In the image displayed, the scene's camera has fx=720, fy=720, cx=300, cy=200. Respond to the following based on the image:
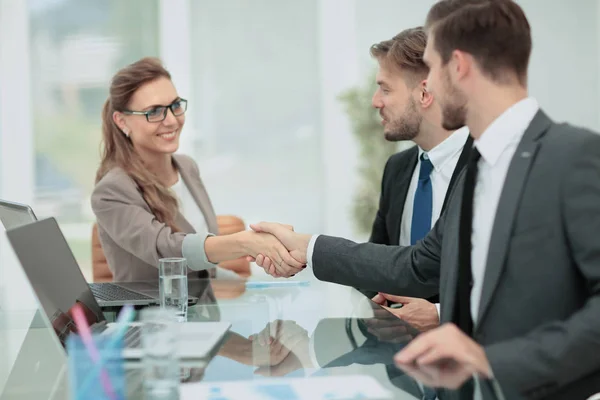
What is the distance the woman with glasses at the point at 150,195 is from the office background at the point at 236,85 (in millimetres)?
2369

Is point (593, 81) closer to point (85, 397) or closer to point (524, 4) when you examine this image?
point (524, 4)

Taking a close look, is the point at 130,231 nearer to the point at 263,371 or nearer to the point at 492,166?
the point at 263,371

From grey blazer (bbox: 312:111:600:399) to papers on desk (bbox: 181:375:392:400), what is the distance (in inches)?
9.5

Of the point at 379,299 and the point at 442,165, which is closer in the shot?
the point at 379,299

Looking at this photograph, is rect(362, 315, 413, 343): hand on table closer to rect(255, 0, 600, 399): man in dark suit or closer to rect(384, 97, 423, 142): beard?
rect(255, 0, 600, 399): man in dark suit

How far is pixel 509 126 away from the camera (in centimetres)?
159

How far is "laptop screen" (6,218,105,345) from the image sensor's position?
4.92 ft

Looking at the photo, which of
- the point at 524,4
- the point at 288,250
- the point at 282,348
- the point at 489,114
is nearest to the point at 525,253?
the point at 489,114

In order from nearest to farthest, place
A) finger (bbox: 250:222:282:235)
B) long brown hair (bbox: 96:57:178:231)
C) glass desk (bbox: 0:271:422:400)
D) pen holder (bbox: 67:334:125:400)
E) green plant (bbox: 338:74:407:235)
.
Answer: pen holder (bbox: 67:334:125:400)
glass desk (bbox: 0:271:422:400)
finger (bbox: 250:222:282:235)
long brown hair (bbox: 96:57:178:231)
green plant (bbox: 338:74:407:235)

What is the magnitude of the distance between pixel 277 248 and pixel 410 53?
38.8 inches

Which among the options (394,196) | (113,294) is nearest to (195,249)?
(113,294)

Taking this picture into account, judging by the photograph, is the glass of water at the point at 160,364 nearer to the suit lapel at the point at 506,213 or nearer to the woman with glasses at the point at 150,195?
the suit lapel at the point at 506,213

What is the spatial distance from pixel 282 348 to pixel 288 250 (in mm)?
983

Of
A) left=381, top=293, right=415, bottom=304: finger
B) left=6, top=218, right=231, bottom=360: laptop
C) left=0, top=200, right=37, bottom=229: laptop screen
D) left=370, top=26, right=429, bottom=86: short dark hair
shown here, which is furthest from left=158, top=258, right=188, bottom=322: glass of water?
left=370, top=26, right=429, bottom=86: short dark hair
